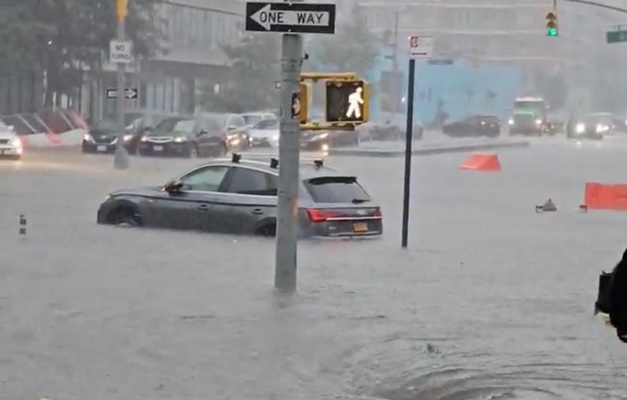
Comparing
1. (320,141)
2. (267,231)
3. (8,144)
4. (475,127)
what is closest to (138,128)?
(320,141)

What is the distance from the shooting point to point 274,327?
550 inches

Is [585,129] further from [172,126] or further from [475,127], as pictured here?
[172,126]

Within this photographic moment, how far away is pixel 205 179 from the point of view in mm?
23344

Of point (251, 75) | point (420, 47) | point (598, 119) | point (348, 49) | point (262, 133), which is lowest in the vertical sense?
point (262, 133)

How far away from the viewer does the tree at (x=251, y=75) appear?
77.9 m

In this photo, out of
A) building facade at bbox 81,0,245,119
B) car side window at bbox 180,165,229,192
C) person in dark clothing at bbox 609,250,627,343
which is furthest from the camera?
building facade at bbox 81,0,245,119

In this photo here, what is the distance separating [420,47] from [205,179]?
443 centimetres

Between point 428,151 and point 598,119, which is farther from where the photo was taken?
point 598,119

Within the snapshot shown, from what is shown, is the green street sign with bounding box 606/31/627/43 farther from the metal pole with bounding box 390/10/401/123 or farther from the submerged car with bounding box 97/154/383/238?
the metal pole with bounding box 390/10/401/123

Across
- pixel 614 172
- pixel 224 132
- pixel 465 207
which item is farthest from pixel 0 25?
pixel 465 207

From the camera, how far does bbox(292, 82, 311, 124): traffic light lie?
650 inches

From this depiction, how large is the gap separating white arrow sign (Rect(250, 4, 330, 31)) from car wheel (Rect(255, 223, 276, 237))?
6852 millimetres

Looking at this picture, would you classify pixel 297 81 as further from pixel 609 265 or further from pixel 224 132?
pixel 224 132

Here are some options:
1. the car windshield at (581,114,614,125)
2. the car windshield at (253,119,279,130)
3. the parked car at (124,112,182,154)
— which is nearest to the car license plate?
Answer: the parked car at (124,112,182,154)
